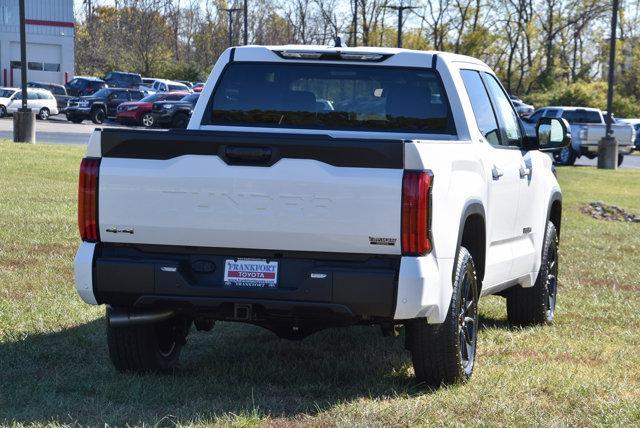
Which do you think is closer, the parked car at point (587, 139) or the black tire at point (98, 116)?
the parked car at point (587, 139)

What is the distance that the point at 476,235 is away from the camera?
286 inches

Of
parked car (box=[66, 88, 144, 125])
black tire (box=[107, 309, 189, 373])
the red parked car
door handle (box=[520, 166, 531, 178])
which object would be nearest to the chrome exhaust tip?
black tire (box=[107, 309, 189, 373])

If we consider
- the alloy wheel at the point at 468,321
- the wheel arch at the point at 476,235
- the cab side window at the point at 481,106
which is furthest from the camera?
the cab side window at the point at 481,106

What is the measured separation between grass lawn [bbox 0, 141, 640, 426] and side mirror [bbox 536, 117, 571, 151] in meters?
1.34

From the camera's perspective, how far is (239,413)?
5992 millimetres

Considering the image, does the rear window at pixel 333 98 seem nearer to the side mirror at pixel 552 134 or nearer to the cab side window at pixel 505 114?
the cab side window at pixel 505 114

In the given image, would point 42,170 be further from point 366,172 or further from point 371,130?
point 366,172

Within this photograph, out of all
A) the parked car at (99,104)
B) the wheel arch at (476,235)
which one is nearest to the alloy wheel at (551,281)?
the wheel arch at (476,235)

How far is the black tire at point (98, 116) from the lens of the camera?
5334 centimetres

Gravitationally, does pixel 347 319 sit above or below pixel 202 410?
above

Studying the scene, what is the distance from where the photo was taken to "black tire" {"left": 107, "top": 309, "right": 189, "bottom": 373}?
682cm

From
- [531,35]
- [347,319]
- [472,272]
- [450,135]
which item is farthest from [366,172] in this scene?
[531,35]

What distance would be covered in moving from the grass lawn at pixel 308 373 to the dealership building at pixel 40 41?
66.5 m

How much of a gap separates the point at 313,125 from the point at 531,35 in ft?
276
